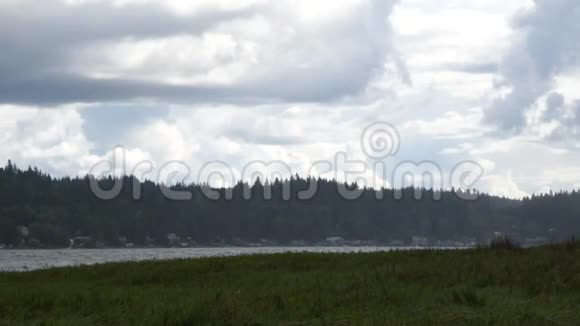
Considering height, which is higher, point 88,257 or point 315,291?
point 315,291

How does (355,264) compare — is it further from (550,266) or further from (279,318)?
(279,318)

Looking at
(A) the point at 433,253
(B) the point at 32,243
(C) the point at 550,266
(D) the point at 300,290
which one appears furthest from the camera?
(B) the point at 32,243

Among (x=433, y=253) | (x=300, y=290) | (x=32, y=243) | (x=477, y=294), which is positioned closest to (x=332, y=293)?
(x=300, y=290)

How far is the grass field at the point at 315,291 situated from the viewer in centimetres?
1745

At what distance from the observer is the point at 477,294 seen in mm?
20375

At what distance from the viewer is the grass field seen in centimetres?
1745

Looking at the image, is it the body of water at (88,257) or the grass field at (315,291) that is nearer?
the grass field at (315,291)

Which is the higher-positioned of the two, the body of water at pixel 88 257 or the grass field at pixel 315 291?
the grass field at pixel 315 291

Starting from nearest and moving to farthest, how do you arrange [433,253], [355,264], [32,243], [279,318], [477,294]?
[279,318]
[477,294]
[355,264]
[433,253]
[32,243]

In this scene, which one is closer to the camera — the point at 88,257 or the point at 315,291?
the point at 315,291

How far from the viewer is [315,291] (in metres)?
21.7

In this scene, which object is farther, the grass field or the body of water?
the body of water

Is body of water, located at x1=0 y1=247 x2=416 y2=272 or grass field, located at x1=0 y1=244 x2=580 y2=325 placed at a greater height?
grass field, located at x1=0 y1=244 x2=580 y2=325

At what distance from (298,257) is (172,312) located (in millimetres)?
15569
